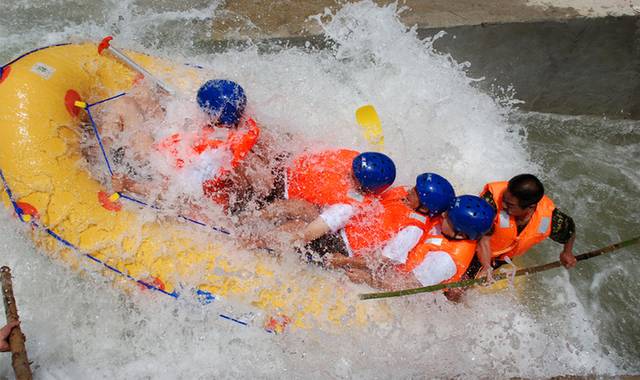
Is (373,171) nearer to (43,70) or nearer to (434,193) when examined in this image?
(434,193)

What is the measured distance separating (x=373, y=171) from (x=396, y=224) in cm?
40

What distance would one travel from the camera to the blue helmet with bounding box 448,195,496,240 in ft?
10.4

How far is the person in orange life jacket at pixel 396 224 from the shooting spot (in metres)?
3.34

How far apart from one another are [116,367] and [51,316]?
60 cm

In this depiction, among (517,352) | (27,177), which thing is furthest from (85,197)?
(517,352)

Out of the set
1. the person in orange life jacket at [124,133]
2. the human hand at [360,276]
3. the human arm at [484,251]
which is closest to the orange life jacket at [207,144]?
the person in orange life jacket at [124,133]

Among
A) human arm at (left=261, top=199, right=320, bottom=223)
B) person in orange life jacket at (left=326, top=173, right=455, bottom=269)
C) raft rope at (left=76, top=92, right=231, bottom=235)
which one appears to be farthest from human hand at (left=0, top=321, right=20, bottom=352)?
person in orange life jacket at (left=326, top=173, right=455, bottom=269)

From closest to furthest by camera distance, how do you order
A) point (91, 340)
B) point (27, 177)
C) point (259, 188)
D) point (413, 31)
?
point (27, 177) → point (91, 340) → point (259, 188) → point (413, 31)

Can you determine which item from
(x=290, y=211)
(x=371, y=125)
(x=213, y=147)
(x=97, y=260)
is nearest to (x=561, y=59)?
(x=371, y=125)

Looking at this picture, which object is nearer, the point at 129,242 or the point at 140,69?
the point at 129,242

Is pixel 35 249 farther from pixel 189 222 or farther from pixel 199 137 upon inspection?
pixel 199 137

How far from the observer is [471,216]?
125 inches

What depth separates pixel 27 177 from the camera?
321cm

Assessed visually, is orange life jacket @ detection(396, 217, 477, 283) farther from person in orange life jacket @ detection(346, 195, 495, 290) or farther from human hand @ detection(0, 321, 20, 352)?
human hand @ detection(0, 321, 20, 352)
